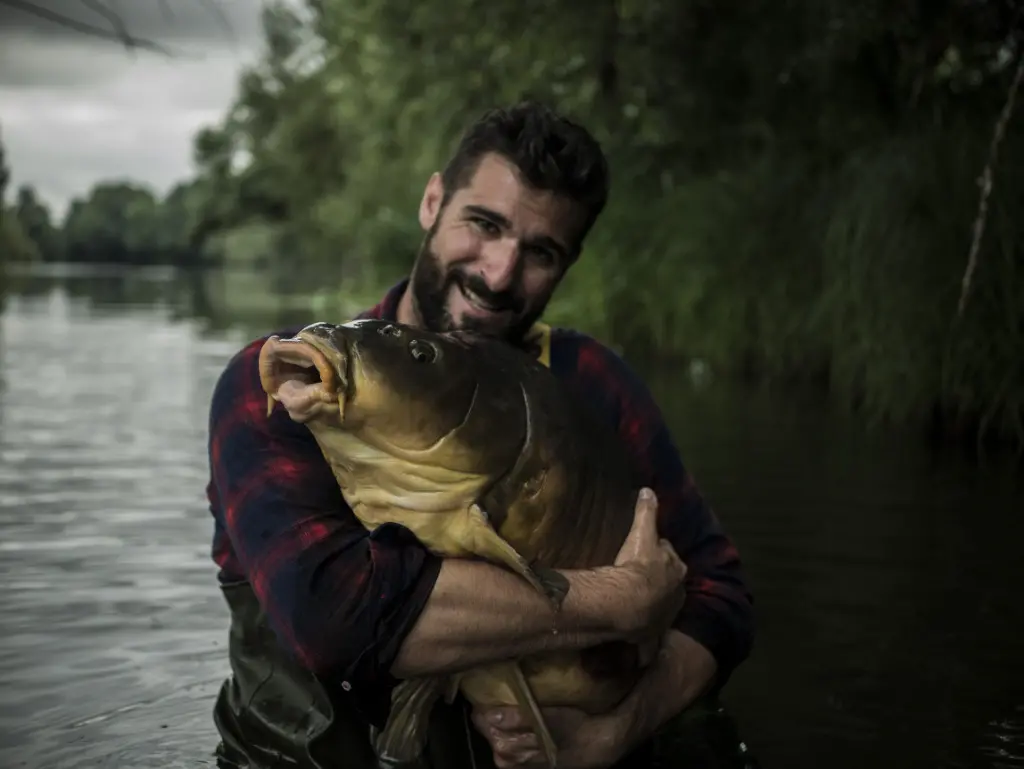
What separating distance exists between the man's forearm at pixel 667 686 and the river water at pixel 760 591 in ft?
2.79

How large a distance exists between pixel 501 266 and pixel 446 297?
6.5 inches

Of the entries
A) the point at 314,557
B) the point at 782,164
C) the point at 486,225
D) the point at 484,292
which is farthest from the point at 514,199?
the point at 782,164

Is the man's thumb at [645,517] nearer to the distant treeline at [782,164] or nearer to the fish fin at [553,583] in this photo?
the fish fin at [553,583]

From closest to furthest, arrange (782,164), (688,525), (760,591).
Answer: (688,525) < (760,591) < (782,164)

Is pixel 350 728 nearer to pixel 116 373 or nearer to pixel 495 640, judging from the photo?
pixel 495 640

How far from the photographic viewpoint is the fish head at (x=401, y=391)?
216cm

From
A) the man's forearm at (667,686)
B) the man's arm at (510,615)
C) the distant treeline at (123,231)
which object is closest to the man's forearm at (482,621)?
the man's arm at (510,615)

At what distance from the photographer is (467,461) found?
2.33m

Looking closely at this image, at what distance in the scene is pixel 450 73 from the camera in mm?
15039

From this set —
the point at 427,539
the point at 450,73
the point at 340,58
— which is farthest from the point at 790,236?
the point at 340,58

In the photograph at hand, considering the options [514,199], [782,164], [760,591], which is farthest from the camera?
[782,164]

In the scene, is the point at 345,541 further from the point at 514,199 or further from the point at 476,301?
the point at 514,199

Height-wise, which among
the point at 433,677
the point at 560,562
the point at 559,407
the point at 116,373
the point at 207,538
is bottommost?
the point at 116,373

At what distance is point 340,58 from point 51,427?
536 inches
